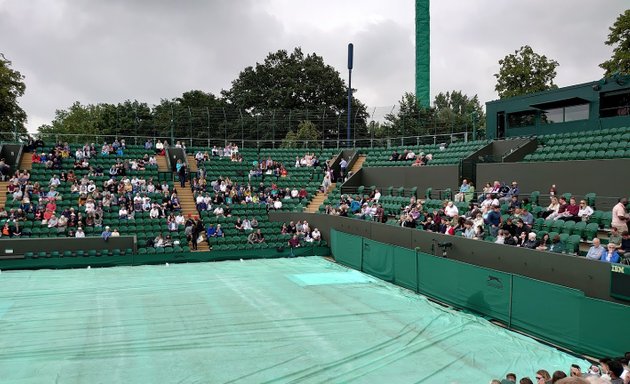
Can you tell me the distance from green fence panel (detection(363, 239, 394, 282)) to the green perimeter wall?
0.04 metres

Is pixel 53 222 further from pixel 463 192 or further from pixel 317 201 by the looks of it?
pixel 463 192

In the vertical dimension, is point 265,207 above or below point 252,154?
below

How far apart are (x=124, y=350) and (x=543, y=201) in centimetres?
1525

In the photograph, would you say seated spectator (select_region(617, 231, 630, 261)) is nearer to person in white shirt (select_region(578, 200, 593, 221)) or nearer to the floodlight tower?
person in white shirt (select_region(578, 200, 593, 221))

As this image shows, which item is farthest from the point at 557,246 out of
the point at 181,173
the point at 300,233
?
the point at 181,173

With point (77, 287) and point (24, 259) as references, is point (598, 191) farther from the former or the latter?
Answer: point (24, 259)

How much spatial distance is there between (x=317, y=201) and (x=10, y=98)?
40.1 meters

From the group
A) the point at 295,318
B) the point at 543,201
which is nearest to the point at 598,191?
the point at 543,201

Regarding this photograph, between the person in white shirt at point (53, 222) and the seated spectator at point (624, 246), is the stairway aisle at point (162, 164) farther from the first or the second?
the seated spectator at point (624, 246)

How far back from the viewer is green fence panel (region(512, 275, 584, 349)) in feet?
38.1

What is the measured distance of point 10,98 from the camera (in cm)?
5397

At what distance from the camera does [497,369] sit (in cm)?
1035

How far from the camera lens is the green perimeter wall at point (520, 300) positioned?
1090 cm

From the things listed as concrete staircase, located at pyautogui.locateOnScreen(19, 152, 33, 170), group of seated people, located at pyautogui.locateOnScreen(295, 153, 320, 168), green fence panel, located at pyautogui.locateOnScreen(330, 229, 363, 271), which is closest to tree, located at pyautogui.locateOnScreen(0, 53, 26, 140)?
concrete staircase, located at pyautogui.locateOnScreen(19, 152, 33, 170)
